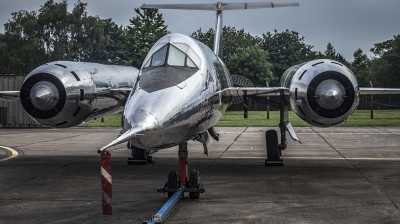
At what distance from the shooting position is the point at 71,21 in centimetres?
7006

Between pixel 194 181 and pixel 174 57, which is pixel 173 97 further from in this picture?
pixel 194 181

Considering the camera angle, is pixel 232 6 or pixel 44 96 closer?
pixel 44 96

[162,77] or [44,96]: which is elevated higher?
[162,77]

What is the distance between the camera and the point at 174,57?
9.73m

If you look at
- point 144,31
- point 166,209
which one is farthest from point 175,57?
point 144,31

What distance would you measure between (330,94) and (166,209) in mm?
5234

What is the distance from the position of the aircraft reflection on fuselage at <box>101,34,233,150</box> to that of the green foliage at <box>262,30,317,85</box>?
5654cm

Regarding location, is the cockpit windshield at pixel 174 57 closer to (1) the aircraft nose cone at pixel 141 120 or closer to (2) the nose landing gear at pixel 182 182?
(2) the nose landing gear at pixel 182 182

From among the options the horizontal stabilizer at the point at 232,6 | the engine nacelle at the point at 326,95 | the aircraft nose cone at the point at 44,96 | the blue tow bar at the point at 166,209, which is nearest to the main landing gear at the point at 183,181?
the blue tow bar at the point at 166,209

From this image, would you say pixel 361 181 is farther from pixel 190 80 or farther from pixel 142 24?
pixel 142 24

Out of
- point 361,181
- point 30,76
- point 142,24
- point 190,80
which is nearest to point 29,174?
point 30,76

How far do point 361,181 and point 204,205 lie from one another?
12.9 feet

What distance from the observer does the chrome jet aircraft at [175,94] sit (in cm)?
805

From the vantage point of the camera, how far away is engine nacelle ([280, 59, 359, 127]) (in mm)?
12305
